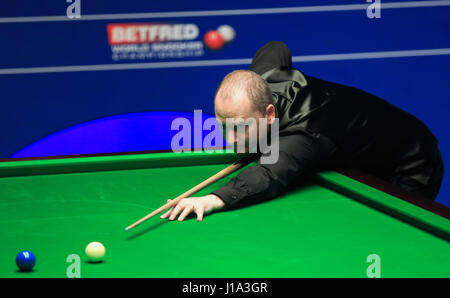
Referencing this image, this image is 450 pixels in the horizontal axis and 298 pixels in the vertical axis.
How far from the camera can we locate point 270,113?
2.66 m

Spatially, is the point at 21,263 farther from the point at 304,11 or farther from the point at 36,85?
the point at 304,11

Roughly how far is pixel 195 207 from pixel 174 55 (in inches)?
118

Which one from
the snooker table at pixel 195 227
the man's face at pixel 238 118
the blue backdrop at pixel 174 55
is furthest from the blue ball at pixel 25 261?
the blue backdrop at pixel 174 55

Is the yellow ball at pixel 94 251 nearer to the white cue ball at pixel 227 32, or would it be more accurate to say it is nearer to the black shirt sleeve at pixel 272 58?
the black shirt sleeve at pixel 272 58

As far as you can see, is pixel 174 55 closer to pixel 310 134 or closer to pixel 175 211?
pixel 310 134

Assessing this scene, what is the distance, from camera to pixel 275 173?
2551 mm

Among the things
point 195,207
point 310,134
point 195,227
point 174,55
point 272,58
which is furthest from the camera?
point 174,55

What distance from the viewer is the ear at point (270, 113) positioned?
265 cm

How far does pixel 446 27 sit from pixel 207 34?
6.32ft

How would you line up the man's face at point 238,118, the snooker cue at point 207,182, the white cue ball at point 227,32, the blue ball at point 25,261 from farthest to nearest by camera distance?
1. the white cue ball at point 227,32
2. the man's face at point 238,118
3. the snooker cue at point 207,182
4. the blue ball at point 25,261

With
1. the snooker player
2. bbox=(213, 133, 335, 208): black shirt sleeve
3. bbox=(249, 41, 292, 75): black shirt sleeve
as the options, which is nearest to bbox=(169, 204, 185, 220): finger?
the snooker player

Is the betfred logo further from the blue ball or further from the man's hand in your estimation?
the blue ball

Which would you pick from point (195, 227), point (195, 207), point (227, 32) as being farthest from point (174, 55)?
point (195, 227)
